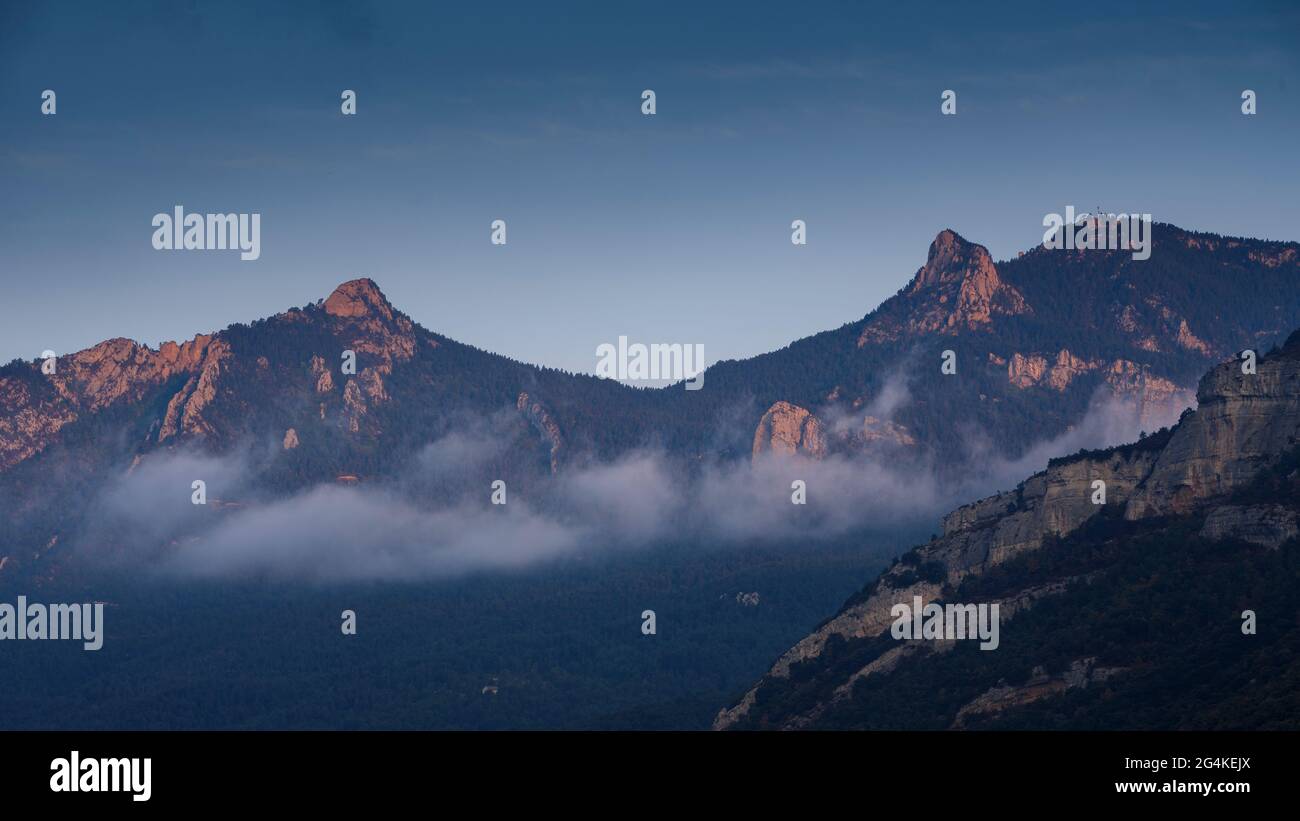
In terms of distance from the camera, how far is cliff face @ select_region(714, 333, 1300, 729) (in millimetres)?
144250

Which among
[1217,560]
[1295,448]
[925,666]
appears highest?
[1295,448]

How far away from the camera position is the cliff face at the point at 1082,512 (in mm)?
144250

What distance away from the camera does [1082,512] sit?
16412 cm
